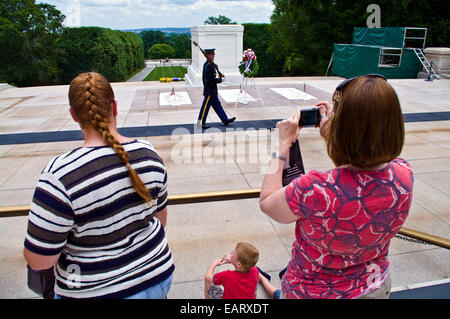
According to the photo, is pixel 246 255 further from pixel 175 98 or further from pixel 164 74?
pixel 164 74

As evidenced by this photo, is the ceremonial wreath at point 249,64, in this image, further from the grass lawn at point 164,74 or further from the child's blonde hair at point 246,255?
the grass lawn at point 164,74

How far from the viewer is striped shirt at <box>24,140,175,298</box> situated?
112 cm

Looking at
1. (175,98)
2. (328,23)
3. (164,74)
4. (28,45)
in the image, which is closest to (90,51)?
(28,45)

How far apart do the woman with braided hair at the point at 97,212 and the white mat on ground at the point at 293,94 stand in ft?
31.0

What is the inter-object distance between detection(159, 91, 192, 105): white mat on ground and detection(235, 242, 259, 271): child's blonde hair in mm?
7911

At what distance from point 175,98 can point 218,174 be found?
19.7 feet

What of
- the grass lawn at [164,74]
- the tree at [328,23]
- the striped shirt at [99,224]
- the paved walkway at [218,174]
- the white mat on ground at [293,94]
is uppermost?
the tree at [328,23]

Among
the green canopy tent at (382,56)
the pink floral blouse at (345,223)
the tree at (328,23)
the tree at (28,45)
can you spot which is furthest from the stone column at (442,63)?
the tree at (28,45)

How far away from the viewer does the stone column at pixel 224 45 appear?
13.1m

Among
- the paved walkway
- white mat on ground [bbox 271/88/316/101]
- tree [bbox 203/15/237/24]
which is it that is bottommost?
the paved walkway

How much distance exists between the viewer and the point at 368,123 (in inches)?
41.1

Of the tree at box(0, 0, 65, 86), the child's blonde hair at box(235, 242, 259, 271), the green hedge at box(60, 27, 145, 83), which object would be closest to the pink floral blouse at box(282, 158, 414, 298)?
the child's blonde hair at box(235, 242, 259, 271)

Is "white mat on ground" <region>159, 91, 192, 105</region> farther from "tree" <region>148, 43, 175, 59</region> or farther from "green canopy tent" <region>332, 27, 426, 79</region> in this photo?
"tree" <region>148, 43, 175, 59</region>
